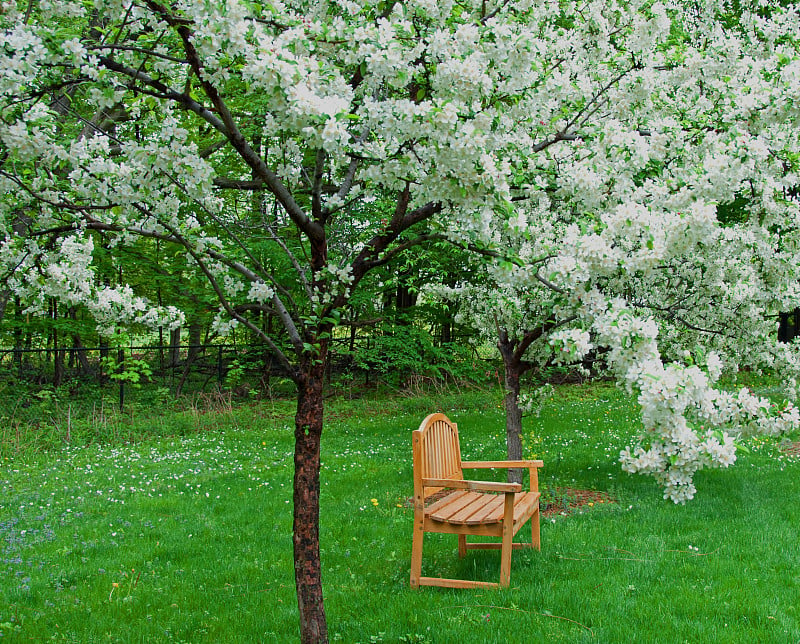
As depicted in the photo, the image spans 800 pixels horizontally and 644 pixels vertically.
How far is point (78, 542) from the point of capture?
216 inches

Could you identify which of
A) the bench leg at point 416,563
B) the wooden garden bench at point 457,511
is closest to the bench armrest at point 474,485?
the wooden garden bench at point 457,511

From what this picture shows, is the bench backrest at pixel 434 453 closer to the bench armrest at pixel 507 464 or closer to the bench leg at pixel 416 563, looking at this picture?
the bench armrest at pixel 507 464

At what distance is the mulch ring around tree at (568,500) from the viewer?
6.48 metres

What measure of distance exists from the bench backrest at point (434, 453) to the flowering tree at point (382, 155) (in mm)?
1420

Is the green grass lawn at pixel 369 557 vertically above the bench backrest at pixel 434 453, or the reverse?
the bench backrest at pixel 434 453

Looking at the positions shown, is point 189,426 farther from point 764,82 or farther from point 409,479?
point 764,82

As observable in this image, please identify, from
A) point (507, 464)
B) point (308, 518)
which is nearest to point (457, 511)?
point (507, 464)

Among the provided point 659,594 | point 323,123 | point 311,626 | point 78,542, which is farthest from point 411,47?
point 78,542

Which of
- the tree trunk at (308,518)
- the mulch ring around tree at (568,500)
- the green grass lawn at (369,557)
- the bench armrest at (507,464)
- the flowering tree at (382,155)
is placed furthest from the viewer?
the mulch ring around tree at (568,500)

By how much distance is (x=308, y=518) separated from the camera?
3.27 m

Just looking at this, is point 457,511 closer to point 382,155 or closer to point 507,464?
point 507,464

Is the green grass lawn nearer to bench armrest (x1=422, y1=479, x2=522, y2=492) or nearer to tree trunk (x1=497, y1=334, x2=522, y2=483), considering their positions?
tree trunk (x1=497, y1=334, x2=522, y2=483)

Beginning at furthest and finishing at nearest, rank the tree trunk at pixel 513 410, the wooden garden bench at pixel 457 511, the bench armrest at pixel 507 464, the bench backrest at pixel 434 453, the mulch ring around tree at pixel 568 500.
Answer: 1. the tree trunk at pixel 513 410
2. the mulch ring around tree at pixel 568 500
3. the bench armrest at pixel 507 464
4. the bench backrest at pixel 434 453
5. the wooden garden bench at pixel 457 511

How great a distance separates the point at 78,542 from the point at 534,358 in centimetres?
426
